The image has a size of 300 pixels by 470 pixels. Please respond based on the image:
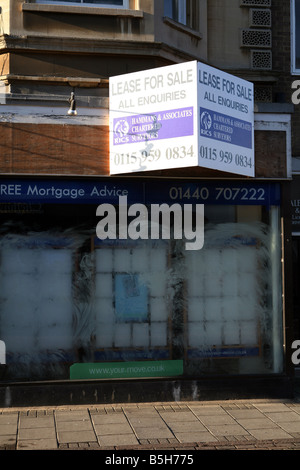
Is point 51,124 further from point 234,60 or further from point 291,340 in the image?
point 291,340

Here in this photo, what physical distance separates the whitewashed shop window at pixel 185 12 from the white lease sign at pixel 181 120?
2.34 m

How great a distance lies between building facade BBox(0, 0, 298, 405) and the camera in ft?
32.9

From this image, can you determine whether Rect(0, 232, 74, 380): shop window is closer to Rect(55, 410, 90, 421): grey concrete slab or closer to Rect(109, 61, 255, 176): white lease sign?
Rect(55, 410, 90, 421): grey concrete slab

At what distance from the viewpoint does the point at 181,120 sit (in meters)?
9.47

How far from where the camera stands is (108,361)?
1021 cm

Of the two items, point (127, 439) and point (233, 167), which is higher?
point (233, 167)

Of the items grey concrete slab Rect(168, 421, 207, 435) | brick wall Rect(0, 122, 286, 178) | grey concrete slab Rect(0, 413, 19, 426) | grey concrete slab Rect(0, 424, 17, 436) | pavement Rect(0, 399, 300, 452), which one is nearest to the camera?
pavement Rect(0, 399, 300, 452)

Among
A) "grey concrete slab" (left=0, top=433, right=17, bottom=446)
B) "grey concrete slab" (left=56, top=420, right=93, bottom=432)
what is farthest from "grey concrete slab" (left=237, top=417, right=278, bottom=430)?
"grey concrete slab" (left=0, top=433, right=17, bottom=446)

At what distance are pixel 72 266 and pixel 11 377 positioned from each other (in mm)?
1731

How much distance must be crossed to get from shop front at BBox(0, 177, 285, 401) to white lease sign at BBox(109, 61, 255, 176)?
0.59 meters

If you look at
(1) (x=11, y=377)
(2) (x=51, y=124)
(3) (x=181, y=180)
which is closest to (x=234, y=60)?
(3) (x=181, y=180)

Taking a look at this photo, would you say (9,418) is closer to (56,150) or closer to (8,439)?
(8,439)

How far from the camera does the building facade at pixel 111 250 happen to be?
1002 cm

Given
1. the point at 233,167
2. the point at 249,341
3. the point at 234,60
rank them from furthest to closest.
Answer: the point at 234,60 → the point at 249,341 → the point at 233,167
